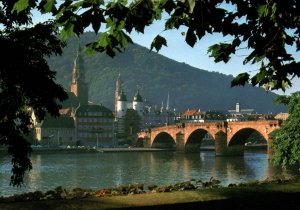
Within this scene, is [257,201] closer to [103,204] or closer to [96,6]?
[103,204]

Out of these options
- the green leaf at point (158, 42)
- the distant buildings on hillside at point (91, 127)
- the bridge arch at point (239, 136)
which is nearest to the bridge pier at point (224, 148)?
the bridge arch at point (239, 136)

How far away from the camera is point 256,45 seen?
6477 mm

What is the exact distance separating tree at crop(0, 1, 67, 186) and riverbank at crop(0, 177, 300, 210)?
808 centimetres

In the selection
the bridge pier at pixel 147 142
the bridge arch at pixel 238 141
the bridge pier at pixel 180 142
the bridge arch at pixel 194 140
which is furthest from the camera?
the bridge pier at pixel 147 142

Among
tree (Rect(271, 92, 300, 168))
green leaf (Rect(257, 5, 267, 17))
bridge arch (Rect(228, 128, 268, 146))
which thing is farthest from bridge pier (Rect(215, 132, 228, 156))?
green leaf (Rect(257, 5, 267, 17))

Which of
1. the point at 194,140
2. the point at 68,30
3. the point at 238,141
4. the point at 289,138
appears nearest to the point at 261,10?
the point at 68,30

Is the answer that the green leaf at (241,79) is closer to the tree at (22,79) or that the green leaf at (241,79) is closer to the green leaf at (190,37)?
the green leaf at (190,37)

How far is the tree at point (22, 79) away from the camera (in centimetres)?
1725

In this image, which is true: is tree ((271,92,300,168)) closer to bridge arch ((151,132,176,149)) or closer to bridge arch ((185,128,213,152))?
bridge arch ((185,128,213,152))

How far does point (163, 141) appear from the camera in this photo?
122750 mm

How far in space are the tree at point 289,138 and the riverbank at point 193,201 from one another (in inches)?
850

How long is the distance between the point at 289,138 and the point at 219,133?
61832mm

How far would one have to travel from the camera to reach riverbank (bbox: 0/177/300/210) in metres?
8.25

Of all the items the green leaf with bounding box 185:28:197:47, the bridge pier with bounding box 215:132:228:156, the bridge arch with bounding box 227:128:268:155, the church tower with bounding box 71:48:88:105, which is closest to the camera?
the green leaf with bounding box 185:28:197:47
